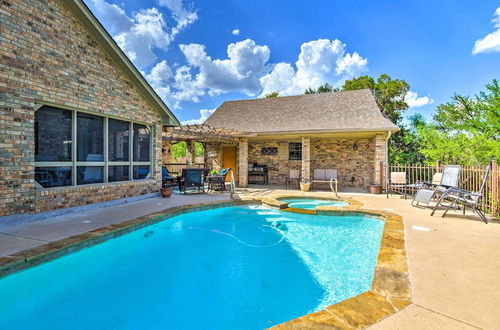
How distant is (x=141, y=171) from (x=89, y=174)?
5.62 feet

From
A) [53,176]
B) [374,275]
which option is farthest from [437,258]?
[53,176]

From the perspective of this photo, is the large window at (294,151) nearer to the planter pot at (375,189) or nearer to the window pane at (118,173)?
the planter pot at (375,189)

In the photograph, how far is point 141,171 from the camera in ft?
24.9

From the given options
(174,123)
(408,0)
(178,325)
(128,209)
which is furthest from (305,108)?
(178,325)

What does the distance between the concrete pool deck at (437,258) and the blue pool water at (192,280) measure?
682 millimetres

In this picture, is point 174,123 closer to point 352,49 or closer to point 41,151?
point 41,151

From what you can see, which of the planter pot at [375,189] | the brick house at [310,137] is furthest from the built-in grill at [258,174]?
the planter pot at [375,189]

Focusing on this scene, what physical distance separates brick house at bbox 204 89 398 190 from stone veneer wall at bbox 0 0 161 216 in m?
6.32

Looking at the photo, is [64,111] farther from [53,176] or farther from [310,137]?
[310,137]

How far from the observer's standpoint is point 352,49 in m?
15.5

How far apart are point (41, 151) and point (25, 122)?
0.66 m

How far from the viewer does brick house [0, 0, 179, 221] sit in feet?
14.6

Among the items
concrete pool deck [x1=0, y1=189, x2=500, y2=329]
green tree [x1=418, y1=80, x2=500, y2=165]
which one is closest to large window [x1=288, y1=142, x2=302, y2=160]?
green tree [x1=418, y1=80, x2=500, y2=165]

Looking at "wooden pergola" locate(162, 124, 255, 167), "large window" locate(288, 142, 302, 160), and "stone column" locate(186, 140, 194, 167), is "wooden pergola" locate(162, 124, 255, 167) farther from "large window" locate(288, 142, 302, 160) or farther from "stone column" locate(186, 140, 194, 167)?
"large window" locate(288, 142, 302, 160)
